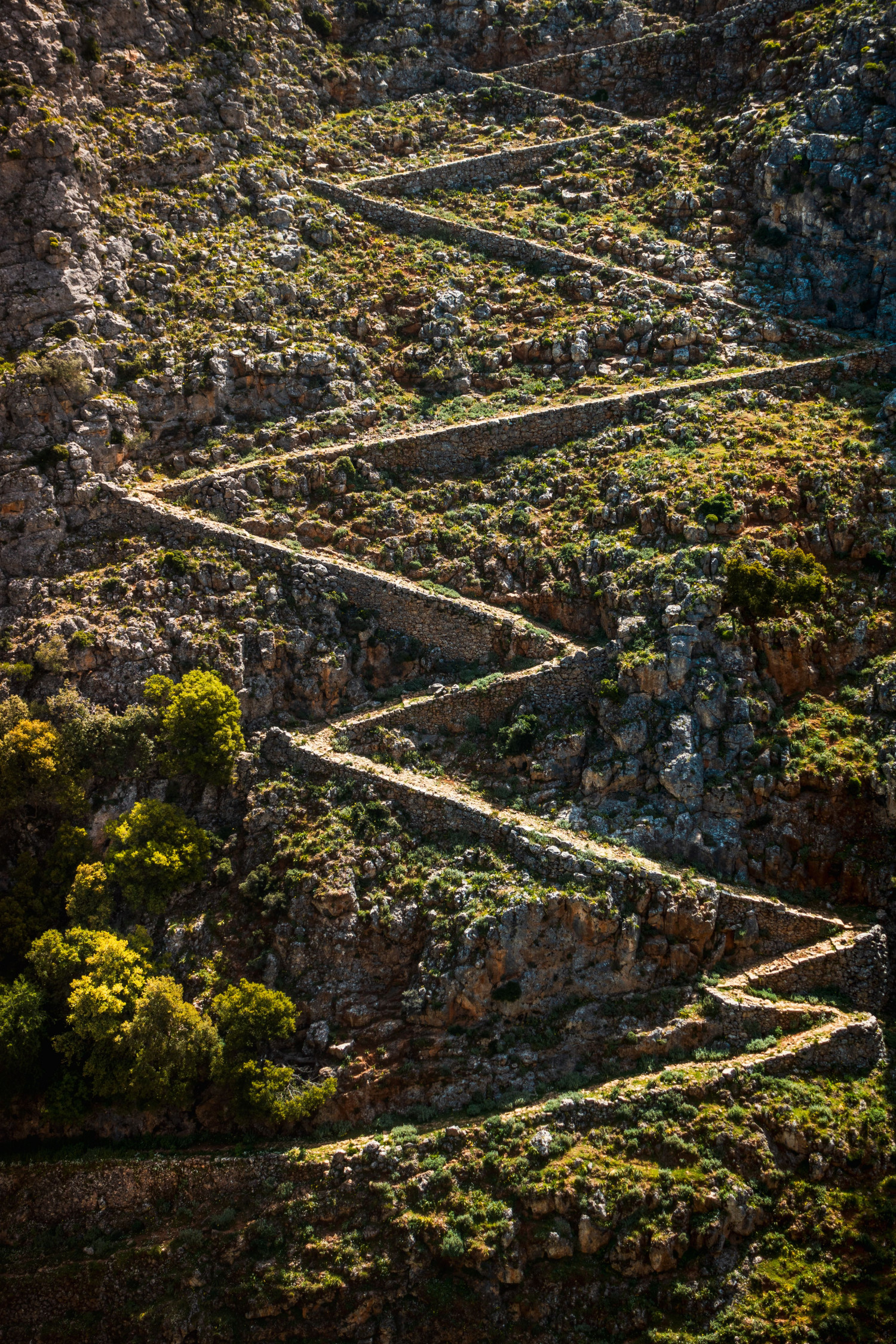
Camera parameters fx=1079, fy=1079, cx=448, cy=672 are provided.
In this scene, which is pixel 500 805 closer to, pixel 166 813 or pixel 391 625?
pixel 391 625

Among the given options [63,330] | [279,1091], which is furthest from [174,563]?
[279,1091]

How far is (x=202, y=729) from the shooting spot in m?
41.8

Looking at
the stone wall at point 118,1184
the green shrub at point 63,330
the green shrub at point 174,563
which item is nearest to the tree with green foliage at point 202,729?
the green shrub at point 174,563

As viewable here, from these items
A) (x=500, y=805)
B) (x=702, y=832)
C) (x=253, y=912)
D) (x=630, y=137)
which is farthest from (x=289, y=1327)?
(x=630, y=137)

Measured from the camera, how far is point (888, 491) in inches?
1778

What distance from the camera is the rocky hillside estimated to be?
35562 millimetres

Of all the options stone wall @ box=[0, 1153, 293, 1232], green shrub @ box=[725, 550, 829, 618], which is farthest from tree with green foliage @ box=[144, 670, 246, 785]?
green shrub @ box=[725, 550, 829, 618]

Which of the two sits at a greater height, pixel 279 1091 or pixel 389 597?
pixel 389 597

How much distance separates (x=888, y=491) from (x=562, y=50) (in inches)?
1592

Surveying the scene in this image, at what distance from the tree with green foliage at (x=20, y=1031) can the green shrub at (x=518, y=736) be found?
1953 cm

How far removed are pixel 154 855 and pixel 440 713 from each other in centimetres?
1257

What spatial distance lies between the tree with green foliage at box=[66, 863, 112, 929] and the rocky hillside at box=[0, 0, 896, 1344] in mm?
157

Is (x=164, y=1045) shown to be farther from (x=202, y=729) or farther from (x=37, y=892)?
(x=202, y=729)

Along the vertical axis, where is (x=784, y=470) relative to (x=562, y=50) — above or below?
below
